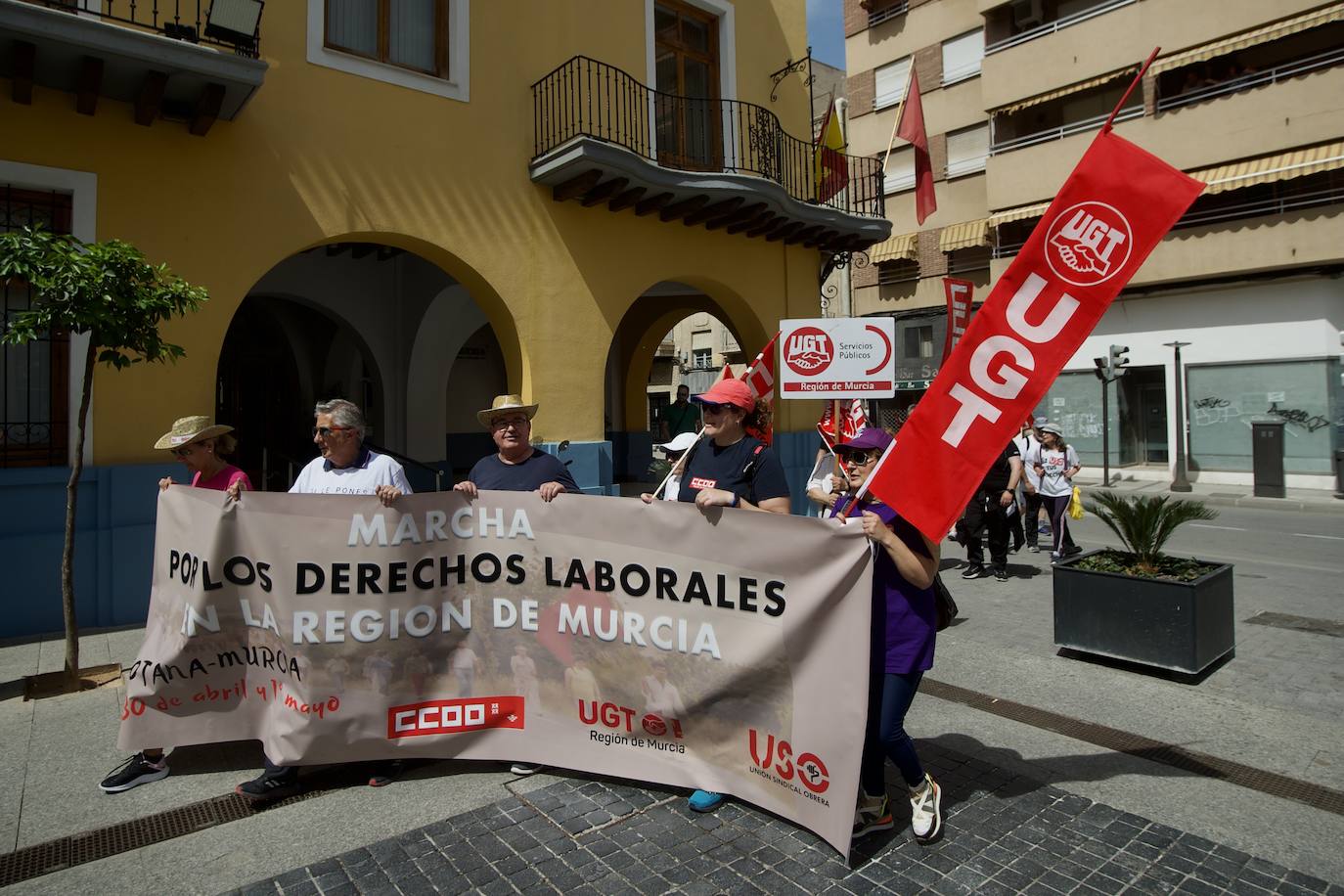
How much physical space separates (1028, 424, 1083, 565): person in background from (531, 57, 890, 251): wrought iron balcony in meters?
4.46

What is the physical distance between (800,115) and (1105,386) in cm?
1251

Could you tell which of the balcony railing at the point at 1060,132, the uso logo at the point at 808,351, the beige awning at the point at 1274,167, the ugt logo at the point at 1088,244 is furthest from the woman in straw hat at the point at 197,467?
the balcony railing at the point at 1060,132

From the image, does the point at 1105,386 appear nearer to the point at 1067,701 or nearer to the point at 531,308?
the point at 531,308

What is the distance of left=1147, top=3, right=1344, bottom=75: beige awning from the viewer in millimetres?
18656

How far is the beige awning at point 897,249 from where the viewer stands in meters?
27.9

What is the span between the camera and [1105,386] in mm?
20703

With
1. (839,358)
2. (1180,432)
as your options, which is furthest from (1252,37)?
(839,358)

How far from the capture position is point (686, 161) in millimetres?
11102

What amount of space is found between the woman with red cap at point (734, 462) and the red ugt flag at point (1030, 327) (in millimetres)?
726

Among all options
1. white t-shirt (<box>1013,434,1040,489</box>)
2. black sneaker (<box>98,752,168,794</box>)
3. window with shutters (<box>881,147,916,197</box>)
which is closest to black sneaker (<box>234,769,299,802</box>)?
black sneaker (<box>98,752,168,794</box>)

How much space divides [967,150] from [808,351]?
22444mm

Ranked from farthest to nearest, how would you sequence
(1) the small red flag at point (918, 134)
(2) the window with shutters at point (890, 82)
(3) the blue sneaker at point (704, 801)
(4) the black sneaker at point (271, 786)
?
1. (2) the window with shutters at point (890, 82)
2. (1) the small red flag at point (918, 134)
3. (4) the black sneaker at point (271, 786)
4. (3) the blue sneaker at point (704, 801)

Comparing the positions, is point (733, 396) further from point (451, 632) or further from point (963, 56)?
point (963, 56)

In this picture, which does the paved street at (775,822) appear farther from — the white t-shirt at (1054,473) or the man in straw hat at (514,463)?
the white t-shirt at (1054,473)
